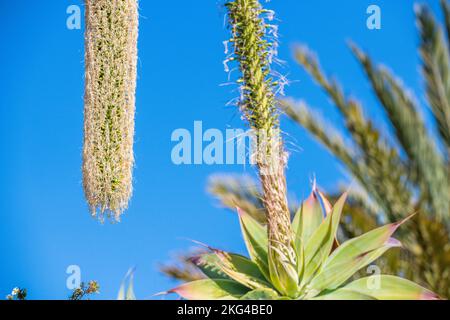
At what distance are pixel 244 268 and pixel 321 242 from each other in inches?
18.3

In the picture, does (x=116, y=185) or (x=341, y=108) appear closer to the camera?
(x=341, y=108)

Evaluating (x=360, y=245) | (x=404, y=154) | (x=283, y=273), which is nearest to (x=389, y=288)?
(x=360, y=245)

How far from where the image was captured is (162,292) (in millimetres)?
2891

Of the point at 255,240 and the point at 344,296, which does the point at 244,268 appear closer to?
the point at 255,240

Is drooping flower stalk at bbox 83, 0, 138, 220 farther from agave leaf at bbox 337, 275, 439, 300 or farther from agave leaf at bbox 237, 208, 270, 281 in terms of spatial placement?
agave leaf at bbox 337, 275, 439, 300

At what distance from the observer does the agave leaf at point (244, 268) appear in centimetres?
310

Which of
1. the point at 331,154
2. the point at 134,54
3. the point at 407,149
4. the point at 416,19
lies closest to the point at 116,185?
the point at 134,54

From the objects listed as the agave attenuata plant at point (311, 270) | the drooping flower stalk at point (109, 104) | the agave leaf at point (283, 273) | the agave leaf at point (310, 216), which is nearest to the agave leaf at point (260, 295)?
the agave attenuata plant at point (311, 270)

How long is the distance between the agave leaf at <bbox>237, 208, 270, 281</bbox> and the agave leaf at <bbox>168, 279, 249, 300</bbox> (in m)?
0.18

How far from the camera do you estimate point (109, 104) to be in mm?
5793

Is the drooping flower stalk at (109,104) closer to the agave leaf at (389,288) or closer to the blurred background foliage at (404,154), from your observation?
the blurred background foliage at (404,154)
